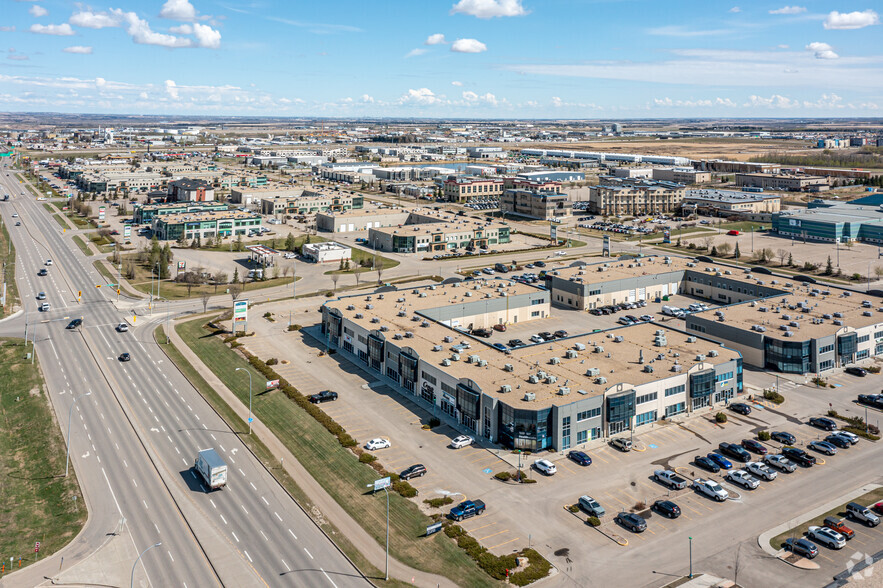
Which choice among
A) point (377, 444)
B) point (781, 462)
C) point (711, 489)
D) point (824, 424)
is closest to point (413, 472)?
point (377, 444)

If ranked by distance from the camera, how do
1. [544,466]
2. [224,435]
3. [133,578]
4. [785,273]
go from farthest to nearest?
[785,273] < [224,435] < [544,466] < [133,578]

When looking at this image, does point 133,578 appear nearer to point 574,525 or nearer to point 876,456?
point 574,525

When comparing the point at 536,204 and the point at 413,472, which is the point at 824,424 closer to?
the point at 413,472

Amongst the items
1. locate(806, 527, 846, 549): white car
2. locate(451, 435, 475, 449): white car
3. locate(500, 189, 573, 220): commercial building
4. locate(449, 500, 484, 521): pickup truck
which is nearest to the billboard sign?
locate(451, 435, 475, 449): white car

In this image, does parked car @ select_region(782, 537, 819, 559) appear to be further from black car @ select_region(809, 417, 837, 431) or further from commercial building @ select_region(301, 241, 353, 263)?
commercial building @ select_region(301, 241, 353, 263)

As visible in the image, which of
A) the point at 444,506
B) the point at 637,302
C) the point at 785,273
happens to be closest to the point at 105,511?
the point at 444,506
